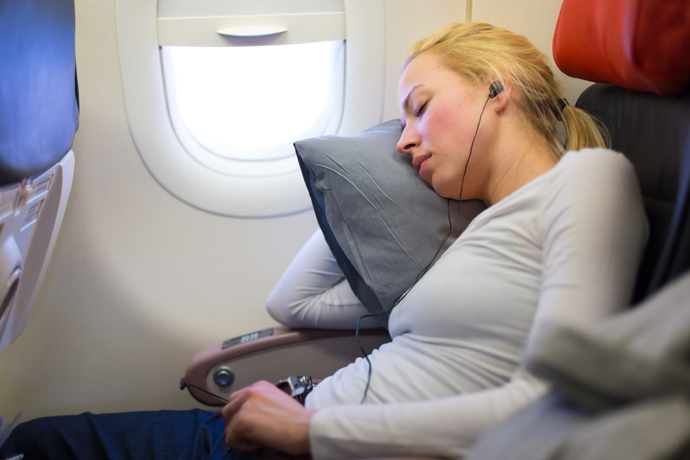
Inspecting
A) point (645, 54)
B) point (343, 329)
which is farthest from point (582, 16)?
point (343, 329)

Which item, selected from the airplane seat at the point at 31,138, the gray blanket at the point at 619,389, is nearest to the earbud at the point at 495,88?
the gray blanket at the point at 619,389

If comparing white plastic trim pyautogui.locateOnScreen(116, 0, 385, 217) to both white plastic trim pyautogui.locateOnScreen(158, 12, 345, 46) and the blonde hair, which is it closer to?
white plastic trim pyautogui.locateOnScreen(158, 12, 345, 46)

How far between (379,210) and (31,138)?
2.15ft

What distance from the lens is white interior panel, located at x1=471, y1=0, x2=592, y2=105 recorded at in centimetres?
136

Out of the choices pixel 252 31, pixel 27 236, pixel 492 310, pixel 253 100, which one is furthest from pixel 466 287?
pixel 253 100

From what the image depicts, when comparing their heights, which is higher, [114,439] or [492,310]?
[492,310]

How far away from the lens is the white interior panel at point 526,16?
136 centimetres

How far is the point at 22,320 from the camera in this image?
118 centimetres

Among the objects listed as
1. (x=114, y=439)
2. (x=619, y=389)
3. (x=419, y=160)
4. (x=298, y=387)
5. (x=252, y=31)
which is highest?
(x=252, y=31)

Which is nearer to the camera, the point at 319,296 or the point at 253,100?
the point at 319,296

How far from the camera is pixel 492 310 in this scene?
81cm

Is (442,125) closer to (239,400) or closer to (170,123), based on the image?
(239,400)

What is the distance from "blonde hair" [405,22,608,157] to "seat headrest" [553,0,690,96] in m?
0.08

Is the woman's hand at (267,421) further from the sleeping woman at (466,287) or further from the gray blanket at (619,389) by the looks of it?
the gray blanket at (619,389)
